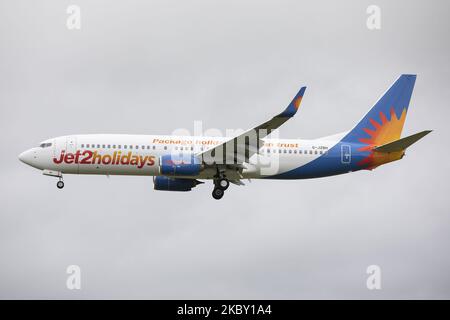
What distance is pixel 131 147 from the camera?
66.9 metres

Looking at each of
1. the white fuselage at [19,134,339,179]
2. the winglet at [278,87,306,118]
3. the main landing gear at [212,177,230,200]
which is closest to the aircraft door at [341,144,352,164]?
the white fuselage at [19,134,339,179]

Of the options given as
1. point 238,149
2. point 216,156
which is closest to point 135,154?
point 216,156

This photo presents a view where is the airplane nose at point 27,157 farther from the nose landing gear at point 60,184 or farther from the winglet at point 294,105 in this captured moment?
the winglet at point 294,105

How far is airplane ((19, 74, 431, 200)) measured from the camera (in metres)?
66.7

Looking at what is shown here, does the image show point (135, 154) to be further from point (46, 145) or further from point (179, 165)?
point (46, 145)

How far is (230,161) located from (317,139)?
24.0 feet

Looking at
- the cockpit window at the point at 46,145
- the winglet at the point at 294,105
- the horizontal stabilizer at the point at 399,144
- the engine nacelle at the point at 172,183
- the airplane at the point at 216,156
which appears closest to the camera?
the winglet at the point at 294,105

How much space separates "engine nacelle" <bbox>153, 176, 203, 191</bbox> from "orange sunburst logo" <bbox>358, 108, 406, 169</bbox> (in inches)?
482

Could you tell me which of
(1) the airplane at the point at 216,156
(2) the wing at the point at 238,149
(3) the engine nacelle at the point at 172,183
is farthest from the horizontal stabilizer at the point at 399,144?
(3) the engine nacelle at the point at 172,183

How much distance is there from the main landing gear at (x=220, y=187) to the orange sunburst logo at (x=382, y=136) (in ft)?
31.8

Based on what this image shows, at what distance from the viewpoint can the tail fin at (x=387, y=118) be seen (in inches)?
2805

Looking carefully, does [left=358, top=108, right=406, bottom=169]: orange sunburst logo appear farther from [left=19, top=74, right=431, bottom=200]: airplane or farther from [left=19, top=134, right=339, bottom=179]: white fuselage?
[left=19, top=134, right=339, bottom=179]: white fuselage

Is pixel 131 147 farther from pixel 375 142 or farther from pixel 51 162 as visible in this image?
pixel 375 142

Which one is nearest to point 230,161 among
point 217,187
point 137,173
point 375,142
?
point 217,187
